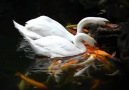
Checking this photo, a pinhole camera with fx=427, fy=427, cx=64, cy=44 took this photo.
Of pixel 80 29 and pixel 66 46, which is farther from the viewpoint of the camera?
pixel 80 29

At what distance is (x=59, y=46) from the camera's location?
655 centimetres

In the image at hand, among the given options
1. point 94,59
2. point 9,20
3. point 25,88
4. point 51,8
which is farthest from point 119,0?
point 51,8

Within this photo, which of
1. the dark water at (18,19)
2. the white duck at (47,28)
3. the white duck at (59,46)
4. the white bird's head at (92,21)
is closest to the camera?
the dark water at (18,19)

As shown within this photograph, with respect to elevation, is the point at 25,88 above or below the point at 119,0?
below

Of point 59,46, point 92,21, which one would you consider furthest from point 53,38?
point 92,21

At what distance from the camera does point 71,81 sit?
586 cm

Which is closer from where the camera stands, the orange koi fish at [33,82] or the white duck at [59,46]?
the orange koi fish at [33,82]

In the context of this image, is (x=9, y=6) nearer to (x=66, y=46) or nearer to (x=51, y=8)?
(x=51, y=8)

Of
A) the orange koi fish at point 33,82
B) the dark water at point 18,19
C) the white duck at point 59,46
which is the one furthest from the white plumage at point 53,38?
the orange koi fish at point 33,82

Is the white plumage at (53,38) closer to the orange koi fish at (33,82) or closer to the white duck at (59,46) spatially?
the white duck at (59,46)

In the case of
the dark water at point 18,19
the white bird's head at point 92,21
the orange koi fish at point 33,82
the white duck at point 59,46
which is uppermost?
the white bird's head at point 92,21

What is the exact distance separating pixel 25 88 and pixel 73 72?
757mm

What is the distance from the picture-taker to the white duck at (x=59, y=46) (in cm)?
655

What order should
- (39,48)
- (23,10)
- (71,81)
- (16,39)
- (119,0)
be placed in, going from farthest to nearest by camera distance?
(23,10) → (16,39) → (39,48) → (71,81) → (119,0)
